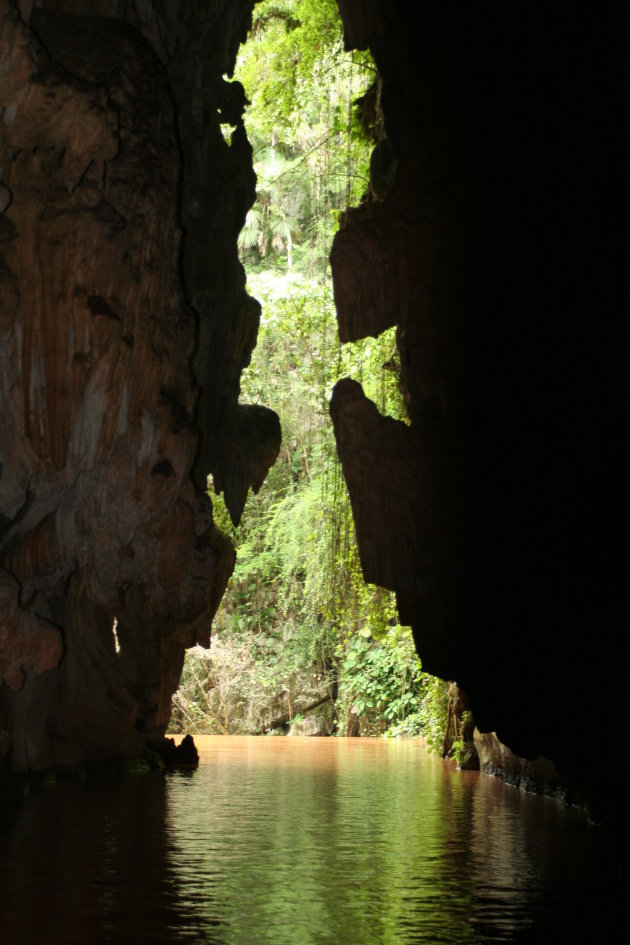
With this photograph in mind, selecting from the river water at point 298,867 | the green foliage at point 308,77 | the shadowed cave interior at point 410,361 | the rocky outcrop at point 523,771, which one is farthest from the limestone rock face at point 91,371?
the rocky outcrop at point 523,771

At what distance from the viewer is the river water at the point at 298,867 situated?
6.71 metres

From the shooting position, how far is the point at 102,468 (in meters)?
14.1

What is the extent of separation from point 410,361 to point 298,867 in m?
7.77

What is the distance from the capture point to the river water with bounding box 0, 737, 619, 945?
6.71m

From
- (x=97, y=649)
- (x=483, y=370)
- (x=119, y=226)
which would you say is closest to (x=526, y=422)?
(x=483, y=370)

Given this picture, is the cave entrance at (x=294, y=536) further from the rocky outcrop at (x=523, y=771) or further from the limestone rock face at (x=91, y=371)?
the limestone rock face at (x=91, y=371)

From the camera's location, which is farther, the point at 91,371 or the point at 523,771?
the point at 523,771

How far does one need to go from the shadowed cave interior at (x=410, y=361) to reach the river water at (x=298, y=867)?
3.79ft

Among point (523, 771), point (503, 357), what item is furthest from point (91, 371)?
point (523, 771)

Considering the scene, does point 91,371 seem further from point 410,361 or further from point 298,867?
point 298,867

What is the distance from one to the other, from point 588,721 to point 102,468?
21.7 ft

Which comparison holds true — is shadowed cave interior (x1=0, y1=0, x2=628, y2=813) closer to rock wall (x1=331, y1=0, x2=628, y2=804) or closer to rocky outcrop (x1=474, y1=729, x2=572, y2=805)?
rock wall (x1=331, y1=0, x2=628, y2=804)

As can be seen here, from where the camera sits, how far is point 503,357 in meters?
12.5

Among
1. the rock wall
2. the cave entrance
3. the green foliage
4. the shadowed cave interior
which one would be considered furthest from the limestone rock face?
the cave entrance
